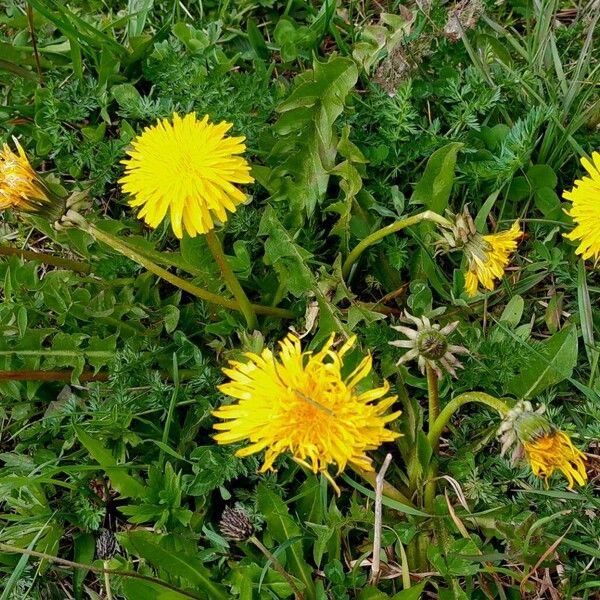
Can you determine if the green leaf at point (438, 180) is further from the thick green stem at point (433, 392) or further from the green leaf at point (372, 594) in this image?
the green leaf at point (372, 594)

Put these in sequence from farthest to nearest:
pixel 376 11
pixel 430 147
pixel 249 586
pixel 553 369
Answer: pixel 376 11 < pixel 430 147 < pixel 553 369 < pixel 249 586

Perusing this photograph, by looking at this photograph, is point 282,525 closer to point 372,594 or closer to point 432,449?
point 372,594

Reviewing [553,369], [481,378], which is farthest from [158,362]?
[553,369]

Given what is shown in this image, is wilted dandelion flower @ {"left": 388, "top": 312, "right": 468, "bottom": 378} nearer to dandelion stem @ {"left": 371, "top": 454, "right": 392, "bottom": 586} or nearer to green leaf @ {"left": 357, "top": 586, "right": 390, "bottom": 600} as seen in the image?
dandelion stem @ {"left": 371, "top": 454, "right": 392, "bottom": 586}

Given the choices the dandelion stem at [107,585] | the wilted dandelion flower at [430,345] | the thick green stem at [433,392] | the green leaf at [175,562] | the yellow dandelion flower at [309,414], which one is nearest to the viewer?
the yellow dandelion flower at [309,414]

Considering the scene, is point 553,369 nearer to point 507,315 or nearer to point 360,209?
point 507,315

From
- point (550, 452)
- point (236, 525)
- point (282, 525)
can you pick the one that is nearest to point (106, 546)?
point (236, 525)

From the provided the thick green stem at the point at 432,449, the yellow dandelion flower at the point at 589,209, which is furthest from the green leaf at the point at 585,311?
the thick green stem at the point at 432,449
